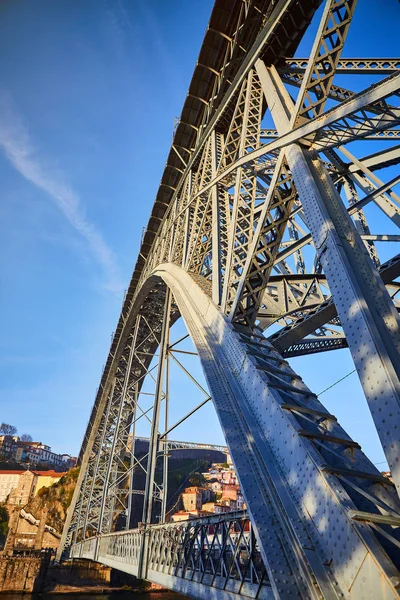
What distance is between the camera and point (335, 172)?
763cm

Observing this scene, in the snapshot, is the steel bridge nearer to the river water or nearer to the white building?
the river water

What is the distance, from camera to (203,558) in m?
6.11

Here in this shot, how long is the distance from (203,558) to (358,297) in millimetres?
5012

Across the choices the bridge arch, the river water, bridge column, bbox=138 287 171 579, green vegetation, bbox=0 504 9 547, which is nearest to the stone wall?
the river water

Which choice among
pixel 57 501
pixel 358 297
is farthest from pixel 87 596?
pixel 358 297

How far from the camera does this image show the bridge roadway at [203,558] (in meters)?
4.51

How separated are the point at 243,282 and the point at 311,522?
3221 millimetres

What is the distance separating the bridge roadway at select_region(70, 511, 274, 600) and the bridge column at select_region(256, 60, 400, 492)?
2.33 meters

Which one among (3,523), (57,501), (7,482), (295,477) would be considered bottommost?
(295,477)

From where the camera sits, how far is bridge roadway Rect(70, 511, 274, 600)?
14.8 feet

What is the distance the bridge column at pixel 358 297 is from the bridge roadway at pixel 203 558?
2.33 m

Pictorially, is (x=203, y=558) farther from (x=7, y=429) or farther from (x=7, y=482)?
(x=7, y=429)

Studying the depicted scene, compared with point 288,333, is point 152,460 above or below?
below

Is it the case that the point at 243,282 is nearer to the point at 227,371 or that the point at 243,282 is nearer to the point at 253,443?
the point at 227,371
